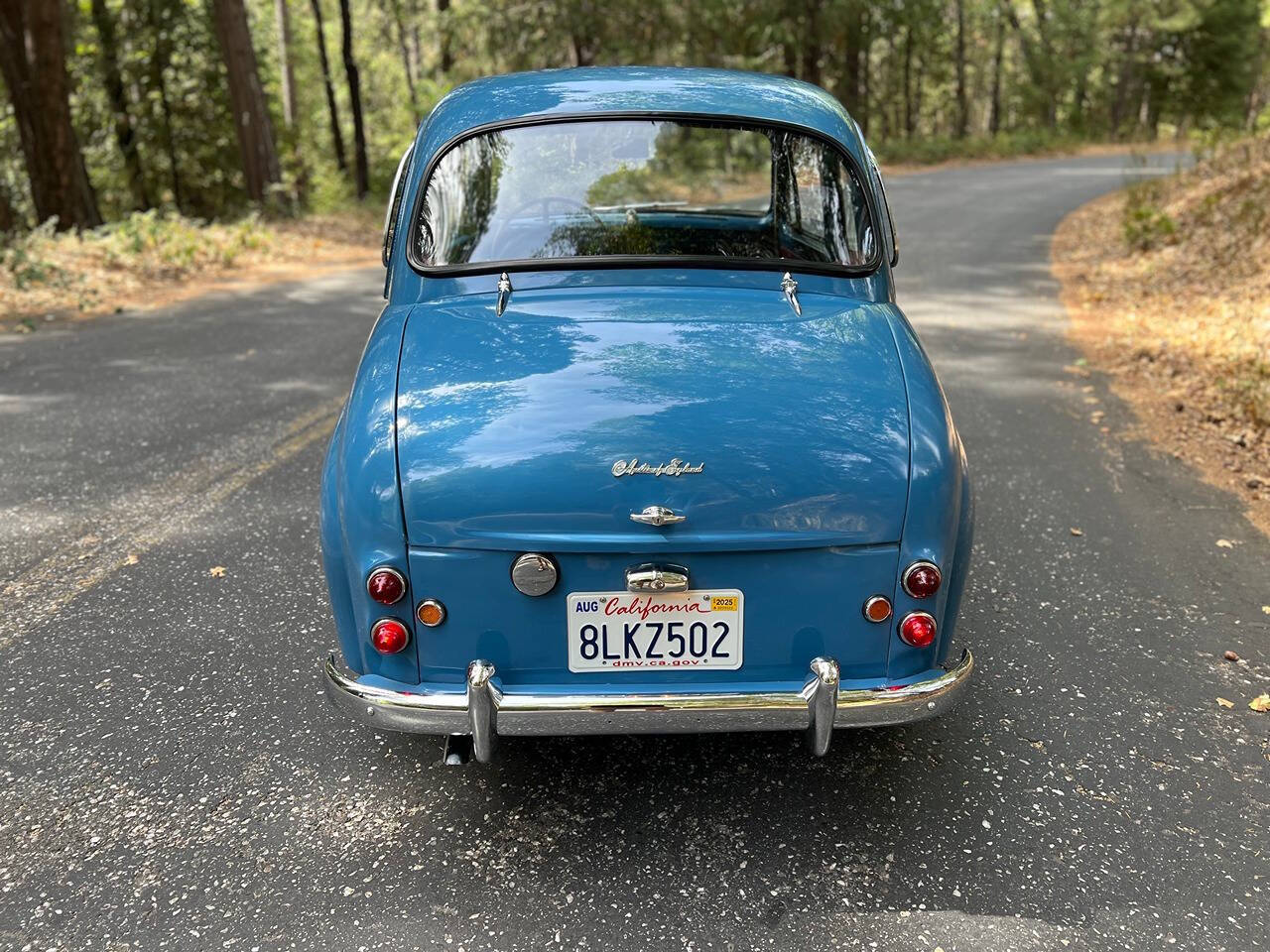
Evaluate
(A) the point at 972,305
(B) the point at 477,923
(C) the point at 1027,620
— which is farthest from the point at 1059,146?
(B) the point at 477,923

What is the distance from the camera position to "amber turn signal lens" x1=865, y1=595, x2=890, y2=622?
2.55 meters

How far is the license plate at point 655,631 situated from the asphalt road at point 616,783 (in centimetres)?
54

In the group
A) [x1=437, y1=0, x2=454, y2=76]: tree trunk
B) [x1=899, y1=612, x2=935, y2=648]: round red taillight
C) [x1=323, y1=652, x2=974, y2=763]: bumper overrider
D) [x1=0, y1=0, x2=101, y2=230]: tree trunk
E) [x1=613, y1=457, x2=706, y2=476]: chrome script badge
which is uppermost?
[x1=437, y1=0, x2=454, y2=76]: tree trunk

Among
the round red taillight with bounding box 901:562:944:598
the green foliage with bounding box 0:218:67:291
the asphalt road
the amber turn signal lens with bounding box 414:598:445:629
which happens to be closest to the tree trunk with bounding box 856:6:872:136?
the green foliage with bounding box 0:218:67:291

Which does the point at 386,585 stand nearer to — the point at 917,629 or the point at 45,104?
the point at 917,629

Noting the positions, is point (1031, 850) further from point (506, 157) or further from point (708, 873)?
point (506, 157)

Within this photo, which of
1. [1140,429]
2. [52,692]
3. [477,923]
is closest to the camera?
[477,923]

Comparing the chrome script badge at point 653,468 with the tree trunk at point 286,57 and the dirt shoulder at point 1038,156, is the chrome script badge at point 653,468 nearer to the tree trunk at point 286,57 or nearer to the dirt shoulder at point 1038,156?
the dirt shoulder at point 1038,156

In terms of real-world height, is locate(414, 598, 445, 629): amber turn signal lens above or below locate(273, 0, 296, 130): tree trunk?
below

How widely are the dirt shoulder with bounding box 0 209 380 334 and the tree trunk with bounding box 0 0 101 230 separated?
1411mm

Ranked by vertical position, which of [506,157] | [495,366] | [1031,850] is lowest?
[1031,850]

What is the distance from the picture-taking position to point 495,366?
2764mm

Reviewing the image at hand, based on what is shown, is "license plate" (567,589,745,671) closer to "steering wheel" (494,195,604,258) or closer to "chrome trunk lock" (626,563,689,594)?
"chrome trunk lock" (626,563,689,594)

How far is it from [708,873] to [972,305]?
858 centimetres
